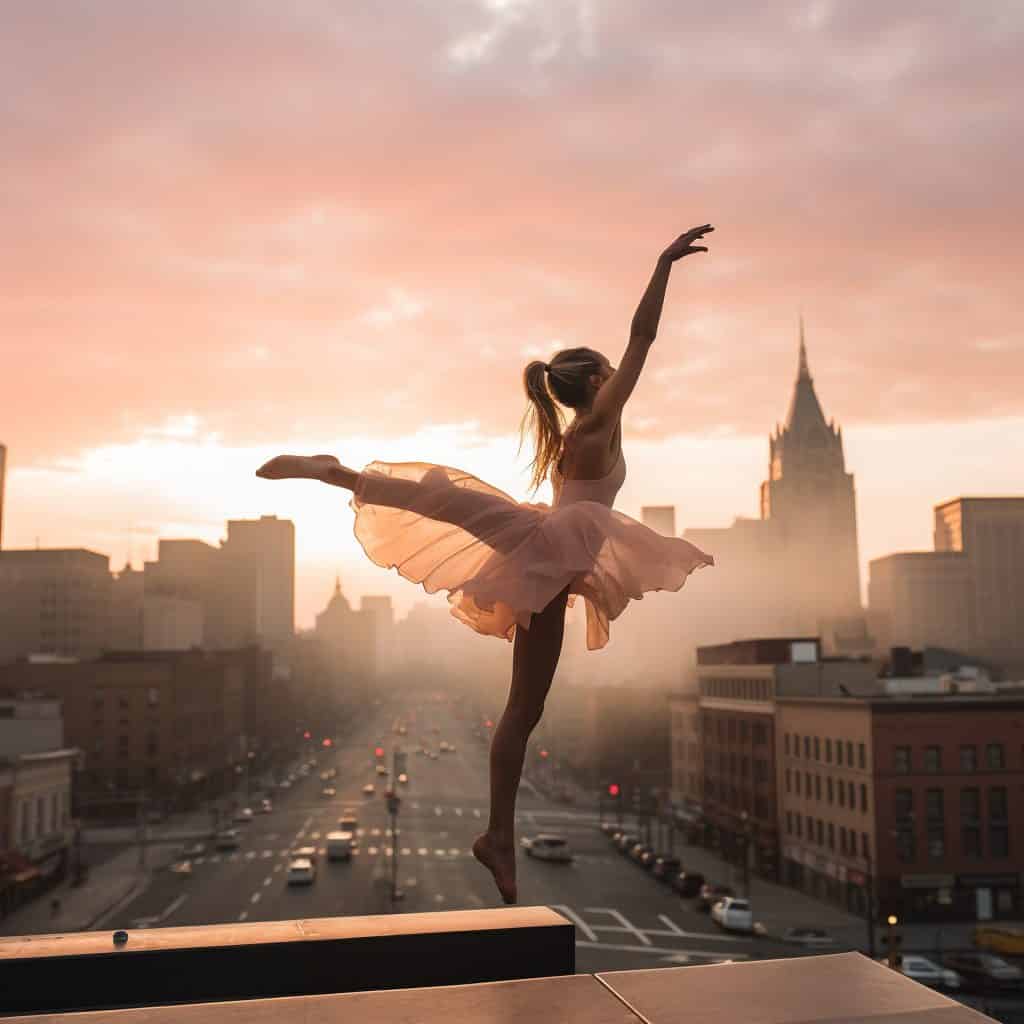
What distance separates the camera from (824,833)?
54438 mm

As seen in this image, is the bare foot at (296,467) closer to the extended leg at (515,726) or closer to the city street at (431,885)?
the extended leg at (515,726)

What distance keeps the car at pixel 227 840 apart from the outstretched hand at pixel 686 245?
67274 millimetres

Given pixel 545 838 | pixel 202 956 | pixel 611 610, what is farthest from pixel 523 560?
pixel 545 838

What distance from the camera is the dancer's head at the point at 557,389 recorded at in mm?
5812

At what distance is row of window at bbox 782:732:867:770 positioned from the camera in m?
50.7

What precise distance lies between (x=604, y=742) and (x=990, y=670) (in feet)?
107

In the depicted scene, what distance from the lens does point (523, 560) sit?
5.34m

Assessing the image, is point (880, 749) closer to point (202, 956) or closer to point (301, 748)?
point (202, 956)

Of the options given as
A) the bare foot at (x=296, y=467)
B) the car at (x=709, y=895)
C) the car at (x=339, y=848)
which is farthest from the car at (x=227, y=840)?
the bare foot at (x=296, y=467)

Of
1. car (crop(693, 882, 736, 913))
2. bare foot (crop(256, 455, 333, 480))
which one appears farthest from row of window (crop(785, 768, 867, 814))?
bare foot (crop(256, 455, 333, 480))

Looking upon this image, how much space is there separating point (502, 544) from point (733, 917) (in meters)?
41.9

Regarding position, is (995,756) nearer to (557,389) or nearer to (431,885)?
(431,885)

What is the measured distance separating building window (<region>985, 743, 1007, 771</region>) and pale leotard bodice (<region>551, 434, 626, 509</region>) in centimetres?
4989

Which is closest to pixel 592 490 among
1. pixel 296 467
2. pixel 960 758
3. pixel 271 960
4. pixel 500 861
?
pixel 296 467
